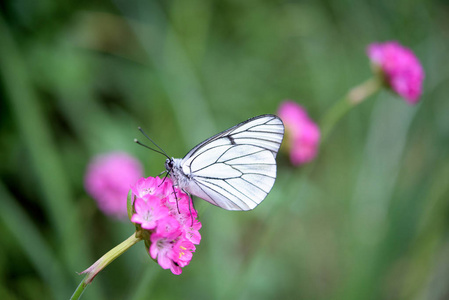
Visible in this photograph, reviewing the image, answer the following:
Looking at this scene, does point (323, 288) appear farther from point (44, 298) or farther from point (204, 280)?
point (44, 298)

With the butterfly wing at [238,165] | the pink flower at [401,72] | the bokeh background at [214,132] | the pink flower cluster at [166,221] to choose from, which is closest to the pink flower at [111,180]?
the bokeh background at [214,132]

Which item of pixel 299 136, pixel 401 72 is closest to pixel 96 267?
pixel 299 136

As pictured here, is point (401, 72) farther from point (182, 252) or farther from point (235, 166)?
point (182, 252)

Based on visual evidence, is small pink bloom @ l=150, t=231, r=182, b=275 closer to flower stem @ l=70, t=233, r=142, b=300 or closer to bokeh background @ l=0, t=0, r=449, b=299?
flower stem @ l=70, t=233, r=142, b=300

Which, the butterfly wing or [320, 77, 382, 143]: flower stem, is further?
[320, 77, 382, 143]: flower stem

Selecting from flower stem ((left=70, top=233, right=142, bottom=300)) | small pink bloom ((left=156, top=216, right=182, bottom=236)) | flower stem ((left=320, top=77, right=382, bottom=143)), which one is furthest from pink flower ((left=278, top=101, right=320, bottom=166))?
flower stem ((left=70, top=233, right=142, bottom=300))

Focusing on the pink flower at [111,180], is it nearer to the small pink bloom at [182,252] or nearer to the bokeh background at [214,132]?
the bokeh background at [214,132]
